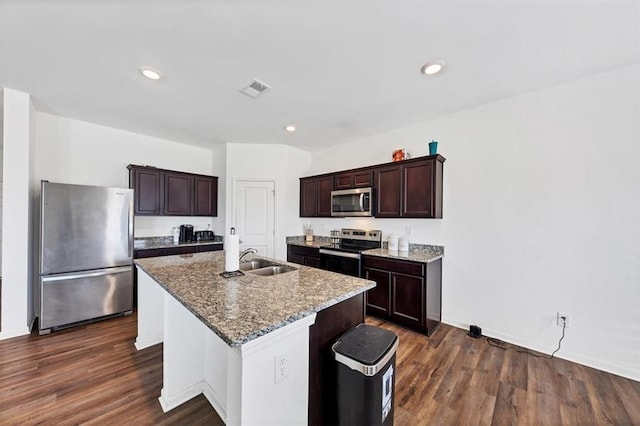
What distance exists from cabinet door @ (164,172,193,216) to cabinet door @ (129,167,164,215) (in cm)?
9

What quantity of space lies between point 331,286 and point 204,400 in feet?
4.37

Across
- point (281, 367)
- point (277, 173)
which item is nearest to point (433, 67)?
point (281, 367)

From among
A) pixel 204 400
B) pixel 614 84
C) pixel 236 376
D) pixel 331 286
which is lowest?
pixel 204 400

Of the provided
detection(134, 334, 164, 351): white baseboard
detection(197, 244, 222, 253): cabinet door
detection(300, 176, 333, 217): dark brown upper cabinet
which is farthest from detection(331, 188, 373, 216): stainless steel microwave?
detection(134, 334, 164, 351): white baseboard

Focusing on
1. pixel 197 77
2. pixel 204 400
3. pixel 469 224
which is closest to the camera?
pixel 204 400

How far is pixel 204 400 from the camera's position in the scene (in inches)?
71.9

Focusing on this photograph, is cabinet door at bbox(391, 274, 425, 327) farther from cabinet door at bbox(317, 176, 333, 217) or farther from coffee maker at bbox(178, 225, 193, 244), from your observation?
coffee maker at bbox(178, 225, 193, 244)

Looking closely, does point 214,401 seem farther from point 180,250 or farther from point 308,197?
point 308,197

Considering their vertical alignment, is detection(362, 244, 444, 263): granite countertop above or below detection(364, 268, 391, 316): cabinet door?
above

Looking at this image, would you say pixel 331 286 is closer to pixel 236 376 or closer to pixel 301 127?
pixel 236 376

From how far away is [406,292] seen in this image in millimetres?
2918

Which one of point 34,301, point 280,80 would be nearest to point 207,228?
point 34,301

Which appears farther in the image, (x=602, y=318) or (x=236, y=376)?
(x=602, y=318)

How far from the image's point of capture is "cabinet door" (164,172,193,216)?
13.6 feet
